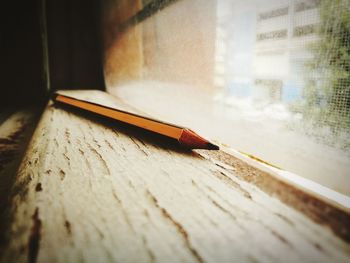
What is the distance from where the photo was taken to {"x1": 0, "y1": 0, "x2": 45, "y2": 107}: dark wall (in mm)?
2156

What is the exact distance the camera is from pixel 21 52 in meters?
2.18

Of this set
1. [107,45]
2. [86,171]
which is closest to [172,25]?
[86,171]

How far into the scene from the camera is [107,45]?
64.8 inches

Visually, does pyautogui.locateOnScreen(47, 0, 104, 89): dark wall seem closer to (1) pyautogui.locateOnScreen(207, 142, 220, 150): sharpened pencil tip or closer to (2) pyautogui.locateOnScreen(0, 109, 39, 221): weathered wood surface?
(2) pyautogui.locateOnScreen(0, 109, 39, 221): weathered wood surface

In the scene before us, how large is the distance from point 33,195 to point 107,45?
155 cm

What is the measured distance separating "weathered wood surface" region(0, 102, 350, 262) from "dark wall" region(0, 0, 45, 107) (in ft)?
7.02

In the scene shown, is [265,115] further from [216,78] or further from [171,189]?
[171,189]

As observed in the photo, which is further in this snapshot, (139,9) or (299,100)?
(139,9)

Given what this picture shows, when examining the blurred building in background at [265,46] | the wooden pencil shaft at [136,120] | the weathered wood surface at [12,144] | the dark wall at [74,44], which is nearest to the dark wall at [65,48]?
the dark wall at [74,44]

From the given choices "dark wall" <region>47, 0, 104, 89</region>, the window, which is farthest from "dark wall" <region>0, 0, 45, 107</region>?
the window

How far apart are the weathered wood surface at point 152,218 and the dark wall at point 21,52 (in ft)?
7.02

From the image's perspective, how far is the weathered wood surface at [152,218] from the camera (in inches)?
8.1

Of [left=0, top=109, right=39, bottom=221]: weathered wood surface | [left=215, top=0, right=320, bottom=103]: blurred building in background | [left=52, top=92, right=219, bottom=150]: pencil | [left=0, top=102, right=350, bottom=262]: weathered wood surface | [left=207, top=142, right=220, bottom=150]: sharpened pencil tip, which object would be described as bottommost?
[left=0, top=109, right=39, bottom=221]: weathered wood surface

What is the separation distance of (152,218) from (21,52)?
8.28ft
